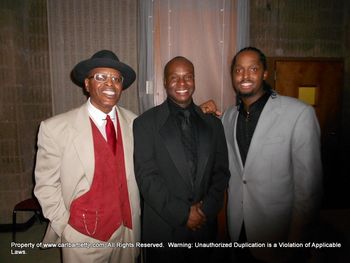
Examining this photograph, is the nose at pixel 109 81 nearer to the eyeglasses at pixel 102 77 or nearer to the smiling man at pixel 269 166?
the eyeglasses at pixel 102 77

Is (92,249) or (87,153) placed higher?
(87,153)

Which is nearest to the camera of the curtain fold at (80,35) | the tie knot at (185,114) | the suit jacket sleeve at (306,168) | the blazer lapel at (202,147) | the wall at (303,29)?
the suit jacket sleeve at (306,168)

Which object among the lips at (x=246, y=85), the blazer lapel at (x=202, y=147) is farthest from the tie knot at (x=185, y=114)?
the lips at (x=246, y=85)

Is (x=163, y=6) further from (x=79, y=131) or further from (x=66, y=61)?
(x=79, y=131)

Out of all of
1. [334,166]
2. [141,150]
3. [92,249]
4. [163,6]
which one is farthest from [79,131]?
[334,166]

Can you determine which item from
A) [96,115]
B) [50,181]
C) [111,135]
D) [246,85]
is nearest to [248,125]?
[246,85]

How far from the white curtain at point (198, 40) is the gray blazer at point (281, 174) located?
2.02 metres

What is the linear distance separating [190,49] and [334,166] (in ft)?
10.6

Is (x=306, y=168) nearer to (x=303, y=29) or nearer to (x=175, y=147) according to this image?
(x=175, y=147)

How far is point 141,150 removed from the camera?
185 centimetres

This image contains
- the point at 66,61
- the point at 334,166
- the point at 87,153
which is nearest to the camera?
the point at 87,153

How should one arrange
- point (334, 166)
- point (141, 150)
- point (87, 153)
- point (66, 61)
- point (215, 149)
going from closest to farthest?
point (87, 153)
point (141, 150)
point (215, 149)
point (66, 61)
point (334, 166)

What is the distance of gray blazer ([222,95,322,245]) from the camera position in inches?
66.4

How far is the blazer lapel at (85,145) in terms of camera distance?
1728mm
